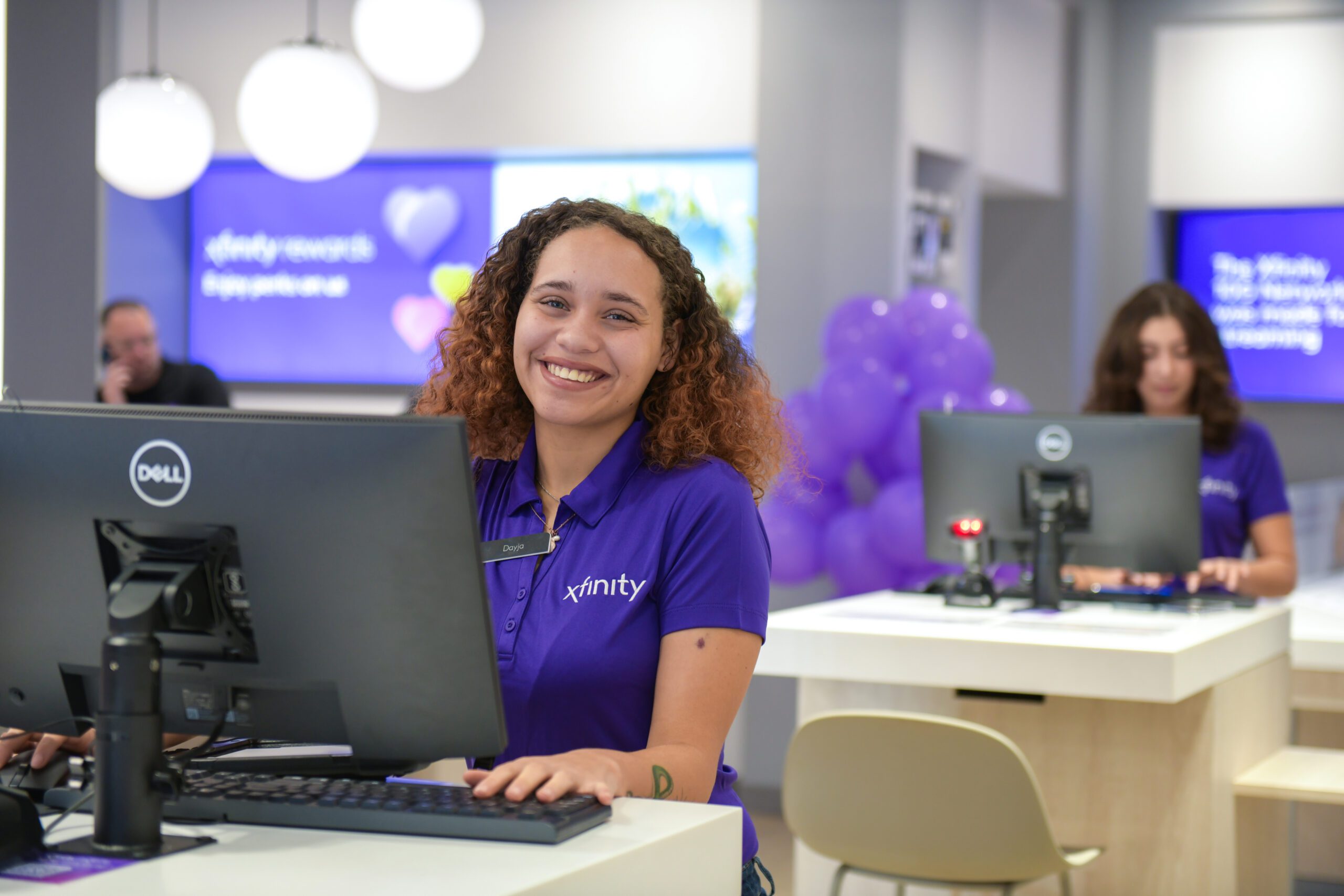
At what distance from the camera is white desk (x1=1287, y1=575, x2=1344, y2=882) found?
3727mm

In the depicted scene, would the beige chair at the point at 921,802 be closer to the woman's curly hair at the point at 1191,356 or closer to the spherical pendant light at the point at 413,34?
the woman's curly hair at the point at 1191,356

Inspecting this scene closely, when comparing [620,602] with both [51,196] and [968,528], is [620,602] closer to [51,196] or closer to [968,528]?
[51,196]

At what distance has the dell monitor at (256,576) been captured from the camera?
51.4 inches

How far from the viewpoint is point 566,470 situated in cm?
189

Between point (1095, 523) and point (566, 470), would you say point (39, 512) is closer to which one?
point (566, 470)

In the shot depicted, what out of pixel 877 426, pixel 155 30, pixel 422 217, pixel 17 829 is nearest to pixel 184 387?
pixel 422 217

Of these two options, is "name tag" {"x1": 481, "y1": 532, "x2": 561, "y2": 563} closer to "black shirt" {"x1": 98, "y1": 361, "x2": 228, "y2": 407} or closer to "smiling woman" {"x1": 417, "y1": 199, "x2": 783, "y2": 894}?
"smiling woman" {"x1": 417, "y1": 199, "x2": 783, "y2": 894}

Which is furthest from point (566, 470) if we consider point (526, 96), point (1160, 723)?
point (526, 96)

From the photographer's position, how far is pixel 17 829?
1282mm

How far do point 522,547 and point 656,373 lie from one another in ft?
0.99

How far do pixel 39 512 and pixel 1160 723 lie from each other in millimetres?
2413

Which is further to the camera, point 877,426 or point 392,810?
point 877,426

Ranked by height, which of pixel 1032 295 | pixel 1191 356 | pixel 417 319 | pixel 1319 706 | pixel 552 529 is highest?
pixel 1032 295

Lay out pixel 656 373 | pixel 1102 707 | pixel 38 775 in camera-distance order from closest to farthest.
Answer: pixel 38 775, pixel 656 373, pixel 1102 707
